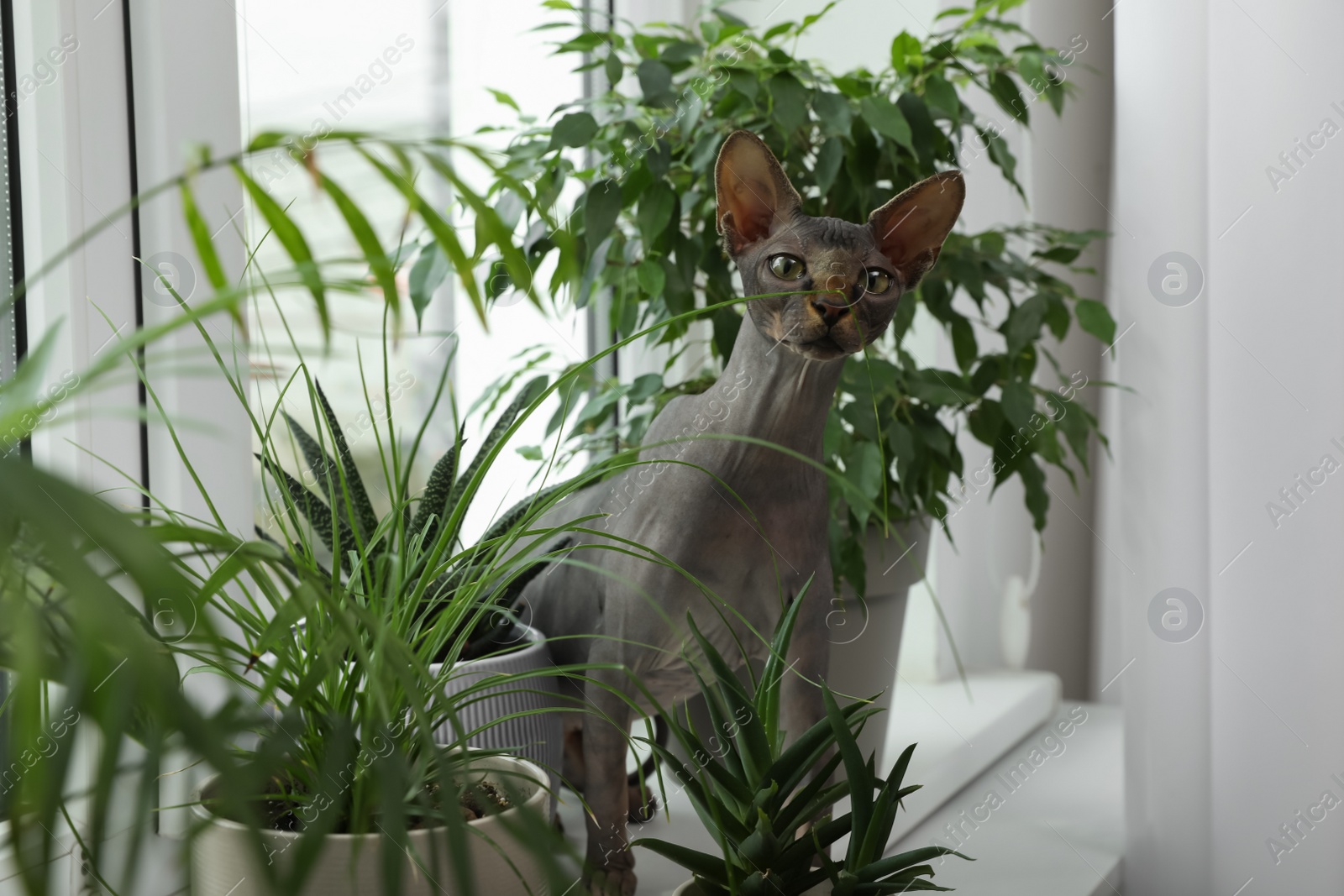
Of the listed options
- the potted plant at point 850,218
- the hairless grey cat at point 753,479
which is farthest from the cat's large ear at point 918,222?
the potted plant at point 850,218

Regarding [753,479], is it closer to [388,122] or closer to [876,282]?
[876,282]

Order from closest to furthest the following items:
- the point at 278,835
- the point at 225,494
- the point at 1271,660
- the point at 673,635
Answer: the point at 278,835
the point at 673,635
the point at 225,494
the point at 1271,660

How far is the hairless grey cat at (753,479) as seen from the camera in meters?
0.64

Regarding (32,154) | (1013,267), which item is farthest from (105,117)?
(1013,267)

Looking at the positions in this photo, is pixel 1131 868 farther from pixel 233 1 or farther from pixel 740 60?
pixel 233 1

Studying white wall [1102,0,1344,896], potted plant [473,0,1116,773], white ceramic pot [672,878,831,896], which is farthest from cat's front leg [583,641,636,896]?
white wall [1102,0,1344,896]

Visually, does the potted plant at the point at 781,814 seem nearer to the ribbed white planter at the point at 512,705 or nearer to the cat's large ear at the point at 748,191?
the ribbed white planter at the point at 512,705

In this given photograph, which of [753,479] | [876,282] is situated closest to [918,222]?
[876,282]

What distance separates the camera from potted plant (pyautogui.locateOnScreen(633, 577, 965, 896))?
51 cm

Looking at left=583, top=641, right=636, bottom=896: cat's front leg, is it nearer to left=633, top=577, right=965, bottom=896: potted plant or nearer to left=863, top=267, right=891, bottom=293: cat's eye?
left=633, top=577, right=965, bottom=896: potted plant

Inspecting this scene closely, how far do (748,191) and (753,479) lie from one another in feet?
0.61

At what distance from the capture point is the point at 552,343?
1310mm

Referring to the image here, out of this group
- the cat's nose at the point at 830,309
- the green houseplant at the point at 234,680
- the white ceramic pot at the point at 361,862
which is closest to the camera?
the green houseplant at the point at 234,680

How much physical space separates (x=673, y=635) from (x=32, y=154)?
55 centimetres
